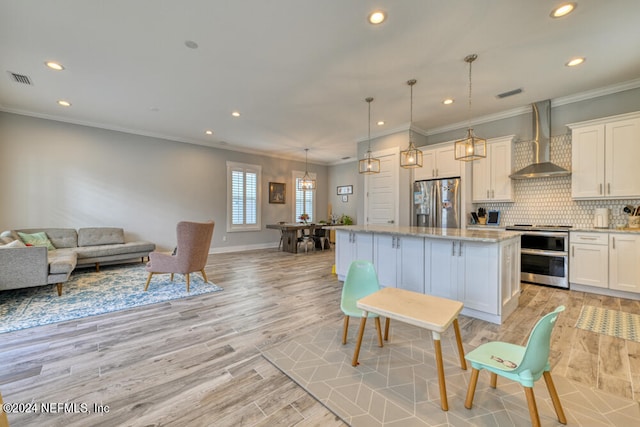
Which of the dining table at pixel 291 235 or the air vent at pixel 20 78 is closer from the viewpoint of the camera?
the air vent at pixel 20 78

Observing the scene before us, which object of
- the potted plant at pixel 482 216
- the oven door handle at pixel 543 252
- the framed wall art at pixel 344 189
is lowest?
the oven door handle at pixel 543 252

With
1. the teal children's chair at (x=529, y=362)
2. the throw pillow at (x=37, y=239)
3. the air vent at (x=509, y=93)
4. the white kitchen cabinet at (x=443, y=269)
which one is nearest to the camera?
the teal children's chair at (x=529, y=362)

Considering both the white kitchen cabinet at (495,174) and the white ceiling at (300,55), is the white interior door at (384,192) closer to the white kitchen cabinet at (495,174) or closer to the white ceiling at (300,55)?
the white ceiling at (300,55)

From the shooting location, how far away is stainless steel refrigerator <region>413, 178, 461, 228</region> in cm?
492

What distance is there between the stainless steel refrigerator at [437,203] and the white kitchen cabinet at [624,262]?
6.48 feet

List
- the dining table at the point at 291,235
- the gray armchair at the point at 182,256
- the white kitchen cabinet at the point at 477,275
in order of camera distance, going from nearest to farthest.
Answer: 1. the white kitchen cabinet at the point at 477,275
2. the gray armchair at the point at 182,256
3. the dining table at the point at 291,235

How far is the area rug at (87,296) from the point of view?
2.94 meters

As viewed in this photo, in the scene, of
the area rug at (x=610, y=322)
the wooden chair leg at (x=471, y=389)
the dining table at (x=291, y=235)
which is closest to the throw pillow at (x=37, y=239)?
the dining table at (x=291, y=235)

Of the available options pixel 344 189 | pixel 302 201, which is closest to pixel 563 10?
pixel 344 189

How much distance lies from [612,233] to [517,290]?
1746 mm

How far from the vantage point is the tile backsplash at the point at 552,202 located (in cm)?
408

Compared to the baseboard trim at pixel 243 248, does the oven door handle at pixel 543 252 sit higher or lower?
higher

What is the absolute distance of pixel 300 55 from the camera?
3102mm

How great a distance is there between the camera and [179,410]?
1596 millimetres
